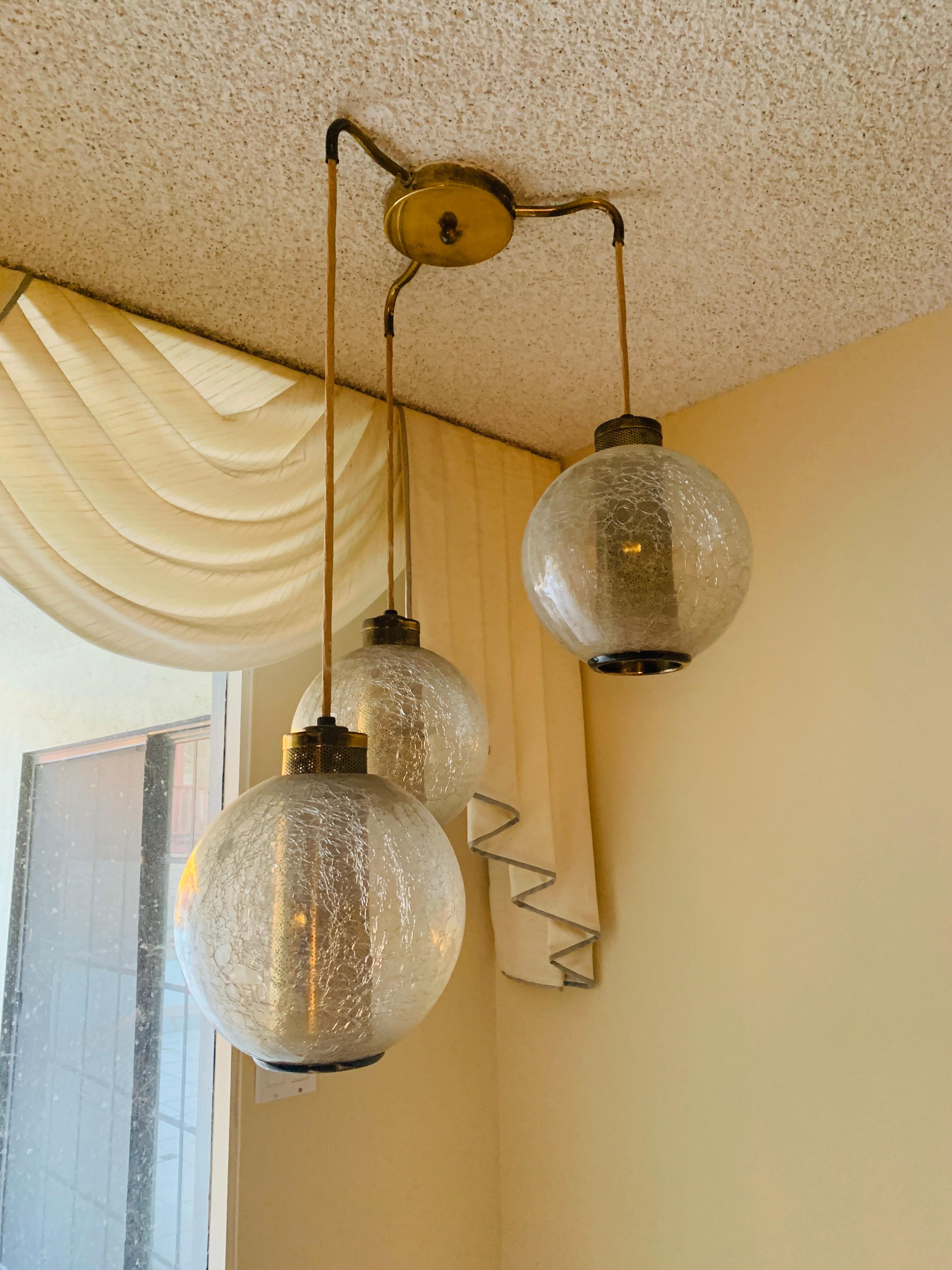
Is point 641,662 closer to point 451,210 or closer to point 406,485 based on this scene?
point 451,210

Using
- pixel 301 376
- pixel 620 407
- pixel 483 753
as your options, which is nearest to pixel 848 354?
pixel 620 407

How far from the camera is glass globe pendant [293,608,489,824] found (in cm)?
79

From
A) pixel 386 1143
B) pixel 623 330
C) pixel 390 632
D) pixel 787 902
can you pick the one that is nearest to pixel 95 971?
pixel 386 1143

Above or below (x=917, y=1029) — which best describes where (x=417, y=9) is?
above

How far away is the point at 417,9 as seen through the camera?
81cm

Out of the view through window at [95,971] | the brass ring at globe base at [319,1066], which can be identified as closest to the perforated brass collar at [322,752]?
the brass ring at globe base at [319,1066]

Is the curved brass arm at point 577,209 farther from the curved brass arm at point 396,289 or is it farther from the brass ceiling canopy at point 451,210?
the curved brass arm at point 396,289

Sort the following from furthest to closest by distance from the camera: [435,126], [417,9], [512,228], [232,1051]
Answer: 1. [232,1051]
2. [512,228]
3. [435,126]
4. [417,9]

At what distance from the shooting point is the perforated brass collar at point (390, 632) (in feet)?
2.85

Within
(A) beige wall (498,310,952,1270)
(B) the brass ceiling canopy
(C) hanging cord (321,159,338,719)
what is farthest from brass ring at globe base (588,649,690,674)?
(A) beige wall (498,310,952,1270)

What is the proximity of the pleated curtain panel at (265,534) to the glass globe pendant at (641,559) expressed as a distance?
73 centimetres

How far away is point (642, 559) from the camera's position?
705 mm

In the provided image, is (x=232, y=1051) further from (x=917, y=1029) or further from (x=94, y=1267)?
(x=917, y=1029)

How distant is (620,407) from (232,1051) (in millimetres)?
1365
